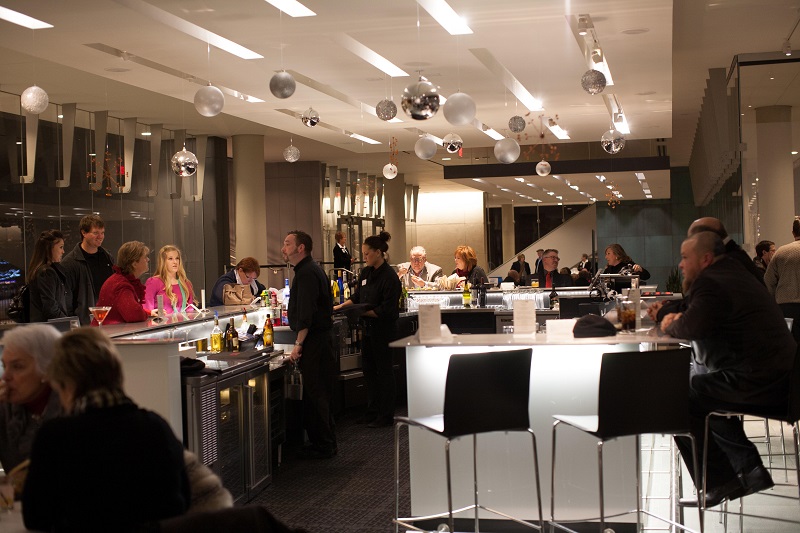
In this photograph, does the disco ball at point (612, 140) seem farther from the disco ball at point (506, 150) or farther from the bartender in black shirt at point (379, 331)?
the bartender in black shirt at point (379, 331)

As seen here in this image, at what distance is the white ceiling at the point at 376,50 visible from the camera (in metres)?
7.16

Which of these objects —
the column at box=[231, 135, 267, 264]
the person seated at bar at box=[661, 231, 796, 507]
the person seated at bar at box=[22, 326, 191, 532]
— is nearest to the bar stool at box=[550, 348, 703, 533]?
the person seated at bar at box=[661, 231, 796, 507]

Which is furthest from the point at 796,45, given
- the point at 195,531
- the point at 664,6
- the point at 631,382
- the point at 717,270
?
the point at 195,531

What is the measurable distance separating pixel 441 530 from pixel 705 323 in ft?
5.70

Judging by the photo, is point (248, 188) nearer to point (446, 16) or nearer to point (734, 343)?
point (446, 16)

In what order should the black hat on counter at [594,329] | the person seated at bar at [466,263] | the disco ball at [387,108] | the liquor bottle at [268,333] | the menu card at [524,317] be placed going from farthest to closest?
the person seated at bar at [466,263], the disco ball at [387,108], the liquor bottle at [268,333], the menu card at [524,317], the black hat on counter at [594,329]

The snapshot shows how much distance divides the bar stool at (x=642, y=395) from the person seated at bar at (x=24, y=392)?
7.48 feet

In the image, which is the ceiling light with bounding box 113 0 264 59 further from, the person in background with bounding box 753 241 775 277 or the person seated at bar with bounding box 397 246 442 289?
the person in background with bounding box 753 241 775 277

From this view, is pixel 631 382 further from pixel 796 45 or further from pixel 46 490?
pixel 796 45

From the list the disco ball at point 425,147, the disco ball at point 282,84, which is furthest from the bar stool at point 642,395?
the disco ball at point 425,147

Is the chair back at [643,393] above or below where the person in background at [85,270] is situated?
below

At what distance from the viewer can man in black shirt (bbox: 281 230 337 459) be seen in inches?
267

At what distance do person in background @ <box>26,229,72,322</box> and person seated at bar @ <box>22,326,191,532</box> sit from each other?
4.82m

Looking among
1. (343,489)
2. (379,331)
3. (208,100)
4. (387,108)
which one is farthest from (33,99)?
(343,489)
